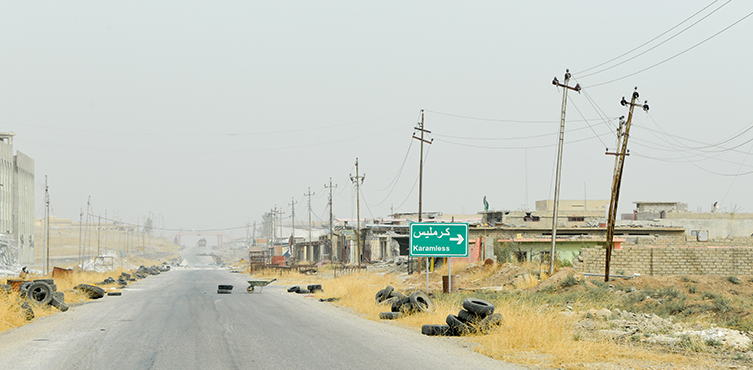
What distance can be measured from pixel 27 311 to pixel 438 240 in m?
13.6

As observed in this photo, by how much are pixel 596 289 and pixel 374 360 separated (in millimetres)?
18904

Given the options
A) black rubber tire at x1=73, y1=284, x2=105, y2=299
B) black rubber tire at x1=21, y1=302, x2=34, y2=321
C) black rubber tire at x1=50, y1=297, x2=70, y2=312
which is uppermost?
black rubber tire at x1=21, y1=302, x2=34, y2=321

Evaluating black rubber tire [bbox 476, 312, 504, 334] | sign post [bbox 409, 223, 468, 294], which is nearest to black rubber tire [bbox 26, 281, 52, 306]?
sign post [bbox 409, 223, 468, 294]

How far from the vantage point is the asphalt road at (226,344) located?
11617 mm

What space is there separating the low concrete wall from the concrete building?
68184 mm

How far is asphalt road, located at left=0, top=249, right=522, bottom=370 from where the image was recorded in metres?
11.6

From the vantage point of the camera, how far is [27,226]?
298 feet

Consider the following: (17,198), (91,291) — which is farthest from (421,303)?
(17,198)

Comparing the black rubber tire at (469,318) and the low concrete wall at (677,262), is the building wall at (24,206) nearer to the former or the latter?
the low concrete wall at (677,262)

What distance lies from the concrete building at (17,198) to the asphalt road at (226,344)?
6785cm

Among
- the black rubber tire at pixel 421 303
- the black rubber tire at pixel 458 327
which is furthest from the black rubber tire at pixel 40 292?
Result: the black rubber tire at pixel 458 327

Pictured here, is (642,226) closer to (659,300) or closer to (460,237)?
(659,300)

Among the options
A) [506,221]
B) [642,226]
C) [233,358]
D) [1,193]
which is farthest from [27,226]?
[233,358]

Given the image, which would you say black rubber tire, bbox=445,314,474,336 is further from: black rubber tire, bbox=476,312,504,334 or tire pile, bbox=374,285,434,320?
tire pile, bbox=374,285,434,320
